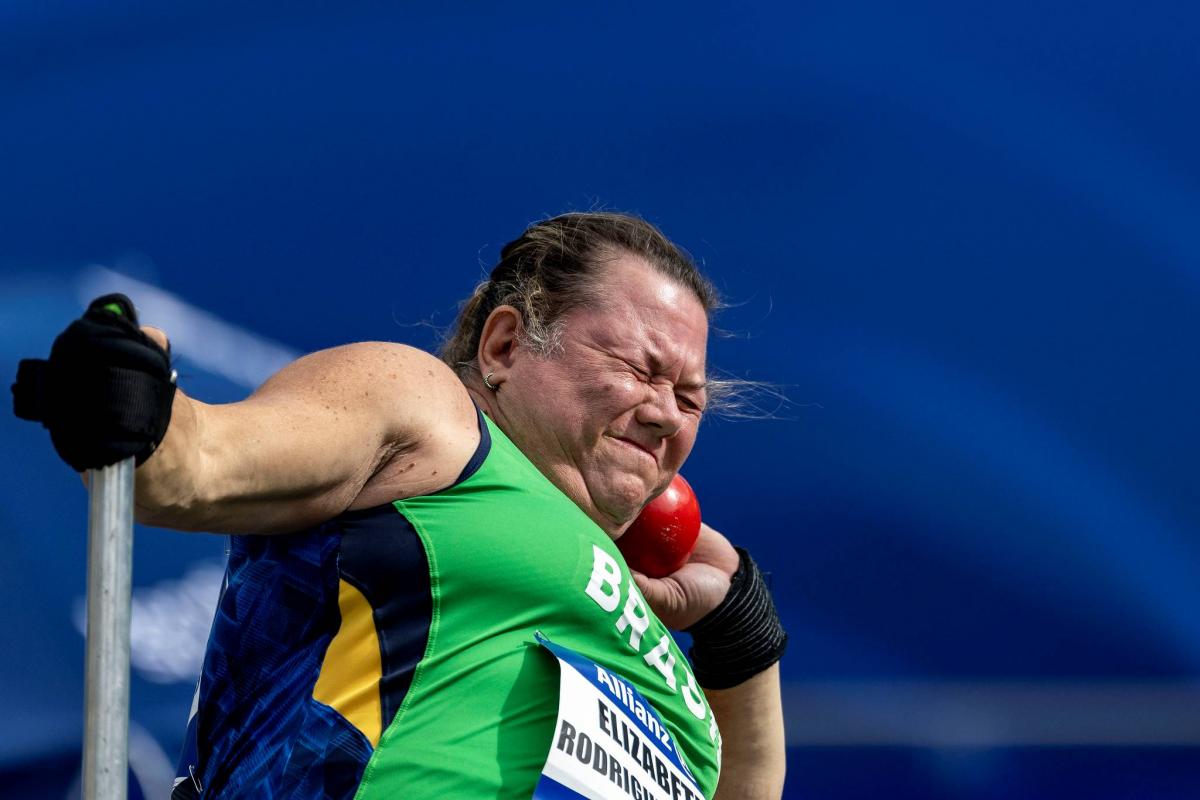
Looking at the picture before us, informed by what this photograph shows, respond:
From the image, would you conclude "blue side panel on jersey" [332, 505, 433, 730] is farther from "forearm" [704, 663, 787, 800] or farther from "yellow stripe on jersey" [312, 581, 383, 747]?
"forearm" [704, 663, 787, 800]

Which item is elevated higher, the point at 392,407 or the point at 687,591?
the point at 687,591

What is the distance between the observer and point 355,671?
4.39 ft

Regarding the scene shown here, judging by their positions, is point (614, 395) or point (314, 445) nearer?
point (314, 445)

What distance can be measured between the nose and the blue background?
74cm

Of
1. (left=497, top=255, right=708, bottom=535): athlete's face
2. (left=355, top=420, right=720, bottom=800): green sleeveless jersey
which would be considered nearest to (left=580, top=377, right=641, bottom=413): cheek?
(left=497, top=255, right=708, bottom=535): athlete's face

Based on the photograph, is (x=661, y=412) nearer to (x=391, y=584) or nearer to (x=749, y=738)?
(x=391, y=584)

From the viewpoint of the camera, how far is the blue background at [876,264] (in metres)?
2.44

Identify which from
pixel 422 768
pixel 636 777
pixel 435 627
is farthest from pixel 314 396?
pixel 636 777

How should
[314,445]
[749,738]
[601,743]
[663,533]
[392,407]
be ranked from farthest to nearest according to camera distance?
[749,738] < [663,533] < [601,743] < [392,407] < [314,445]

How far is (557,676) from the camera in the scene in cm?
142

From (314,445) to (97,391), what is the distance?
10.1 inches

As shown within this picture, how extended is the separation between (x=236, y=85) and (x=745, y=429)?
3.80ft

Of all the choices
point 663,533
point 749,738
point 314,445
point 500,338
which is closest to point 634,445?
point 500,338

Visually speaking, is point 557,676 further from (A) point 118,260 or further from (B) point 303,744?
(A) point 118,260
